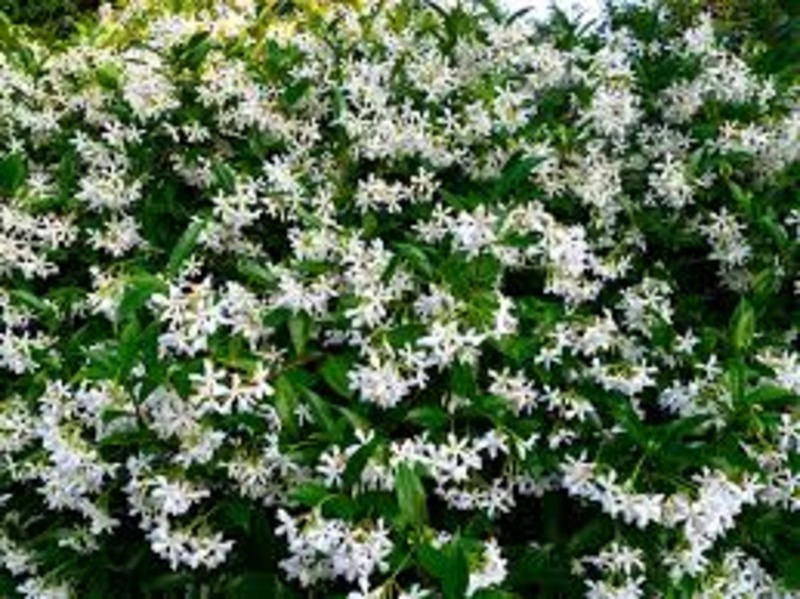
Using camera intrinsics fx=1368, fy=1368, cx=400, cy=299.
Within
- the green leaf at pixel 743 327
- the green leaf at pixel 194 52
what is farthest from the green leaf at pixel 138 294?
the green leaf at pixel 743 327

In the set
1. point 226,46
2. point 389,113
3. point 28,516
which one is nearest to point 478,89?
point 389,113

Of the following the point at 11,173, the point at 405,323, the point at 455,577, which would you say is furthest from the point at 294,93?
the point at 455,577

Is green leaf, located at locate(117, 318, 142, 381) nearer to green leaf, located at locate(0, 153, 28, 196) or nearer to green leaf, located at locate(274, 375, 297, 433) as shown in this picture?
green leaf, located at locate(274, 375, 297, 433)

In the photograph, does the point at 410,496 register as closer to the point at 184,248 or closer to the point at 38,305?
the point at 184,248

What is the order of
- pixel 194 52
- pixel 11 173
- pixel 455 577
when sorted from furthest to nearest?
pixel 194 52 < pixel 11 173 < pixel 455 577

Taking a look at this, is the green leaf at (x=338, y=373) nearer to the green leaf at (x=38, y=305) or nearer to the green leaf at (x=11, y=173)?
the green leaf at (x=38, y=305)

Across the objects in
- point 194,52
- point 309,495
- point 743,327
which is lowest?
point 309,495

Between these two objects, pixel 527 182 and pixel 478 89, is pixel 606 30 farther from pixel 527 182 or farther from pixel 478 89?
pixel 527 182

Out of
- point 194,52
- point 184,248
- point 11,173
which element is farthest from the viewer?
point 194,52
